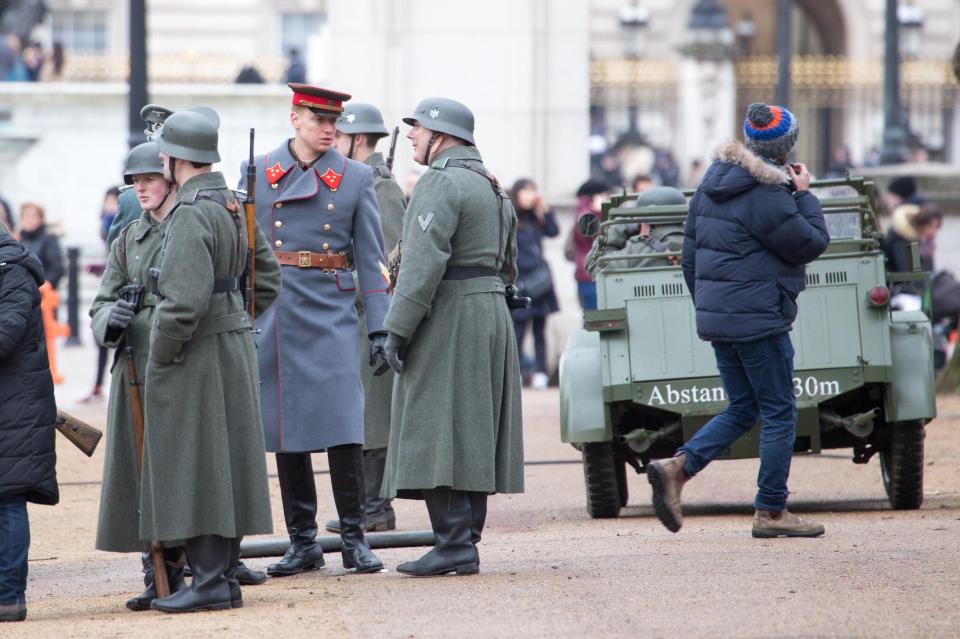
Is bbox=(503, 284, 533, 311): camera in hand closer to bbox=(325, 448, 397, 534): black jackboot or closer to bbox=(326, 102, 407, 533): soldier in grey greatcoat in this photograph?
bbox=(326, 102, 407, 533): soldier in grey greatcoat

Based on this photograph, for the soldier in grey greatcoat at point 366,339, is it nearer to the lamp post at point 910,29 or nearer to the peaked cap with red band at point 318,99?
the peaked cap with red band at point 318,99

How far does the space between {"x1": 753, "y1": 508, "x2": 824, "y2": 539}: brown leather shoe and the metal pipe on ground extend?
136 cm

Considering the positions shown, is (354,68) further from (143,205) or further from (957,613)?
(957,613)

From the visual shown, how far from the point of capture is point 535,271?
640 inches

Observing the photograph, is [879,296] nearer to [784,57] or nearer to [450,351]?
[450,351]

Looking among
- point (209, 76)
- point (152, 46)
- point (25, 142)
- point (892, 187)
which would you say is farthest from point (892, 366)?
point (152, 46)

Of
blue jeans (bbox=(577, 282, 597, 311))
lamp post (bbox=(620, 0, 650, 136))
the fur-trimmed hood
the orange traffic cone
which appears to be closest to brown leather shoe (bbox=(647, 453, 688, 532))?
the fur-trimmed hood

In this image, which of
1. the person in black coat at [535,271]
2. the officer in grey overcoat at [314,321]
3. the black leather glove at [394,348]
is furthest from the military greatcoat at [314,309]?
the person in black coat at [535,271]

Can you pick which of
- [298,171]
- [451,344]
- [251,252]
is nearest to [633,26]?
[298,171]

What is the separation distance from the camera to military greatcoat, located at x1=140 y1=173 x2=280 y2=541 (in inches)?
260

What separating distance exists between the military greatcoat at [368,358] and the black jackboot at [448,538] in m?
1.46

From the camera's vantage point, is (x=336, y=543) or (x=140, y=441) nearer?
(x=140, y=441)

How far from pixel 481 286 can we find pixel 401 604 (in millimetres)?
1315

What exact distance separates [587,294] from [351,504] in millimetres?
8455
